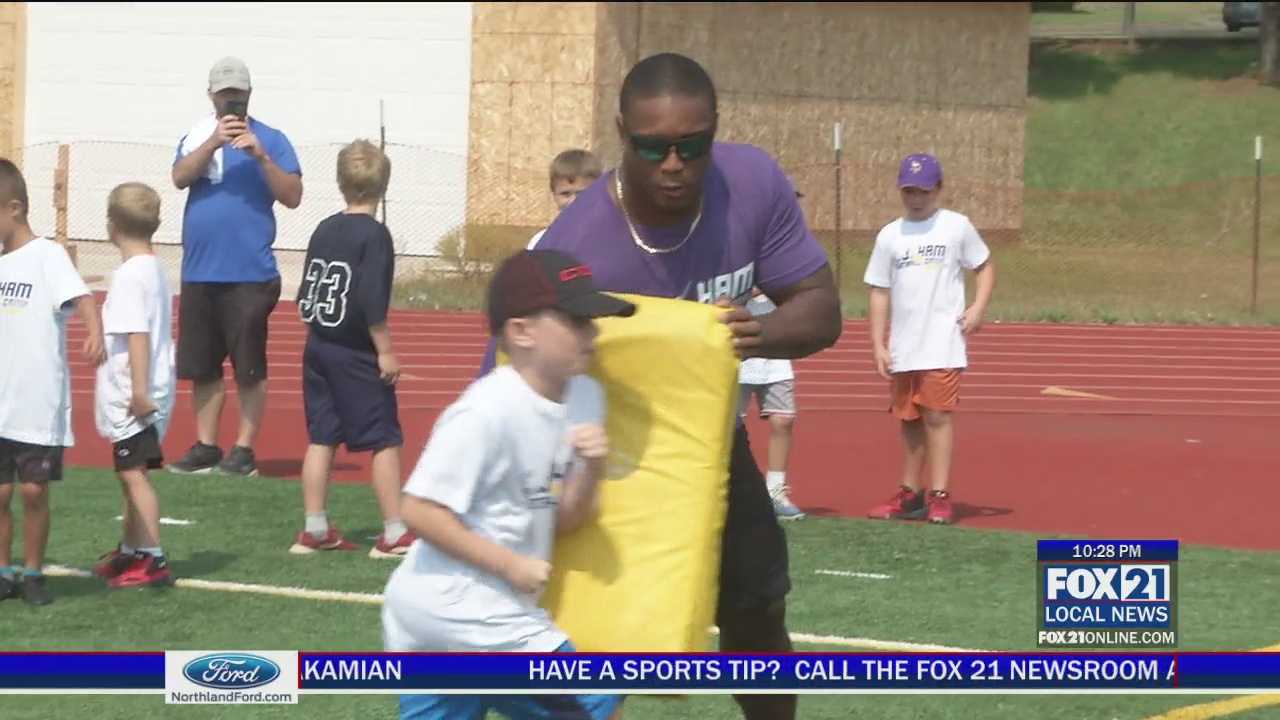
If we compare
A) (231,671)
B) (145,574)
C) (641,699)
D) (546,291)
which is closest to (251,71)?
(145,574)

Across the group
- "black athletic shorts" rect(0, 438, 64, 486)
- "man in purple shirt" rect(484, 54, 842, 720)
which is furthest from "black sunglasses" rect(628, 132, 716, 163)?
"black athletic shorts" rect(0, 438, 64, 486)

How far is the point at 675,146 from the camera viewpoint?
178 inches

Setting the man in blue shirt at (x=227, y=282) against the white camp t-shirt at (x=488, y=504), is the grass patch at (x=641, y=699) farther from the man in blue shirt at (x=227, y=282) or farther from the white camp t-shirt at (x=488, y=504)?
the white camp t-shirt at (x=488, y=504)

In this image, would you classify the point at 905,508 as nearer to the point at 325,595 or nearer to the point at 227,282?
the point at 325,595

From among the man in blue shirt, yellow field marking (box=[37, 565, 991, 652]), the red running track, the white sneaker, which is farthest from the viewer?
the man in blue shirt

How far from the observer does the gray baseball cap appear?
35.7 ft

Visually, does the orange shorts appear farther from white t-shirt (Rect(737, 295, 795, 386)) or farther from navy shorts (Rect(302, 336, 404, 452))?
navy shorts (Rect(302, 336, 404, 452))

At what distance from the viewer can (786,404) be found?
10383mm

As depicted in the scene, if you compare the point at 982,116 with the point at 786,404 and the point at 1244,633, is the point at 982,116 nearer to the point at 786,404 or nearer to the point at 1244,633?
the point at 786,404

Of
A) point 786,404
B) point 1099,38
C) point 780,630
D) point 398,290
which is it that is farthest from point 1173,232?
point 780,630

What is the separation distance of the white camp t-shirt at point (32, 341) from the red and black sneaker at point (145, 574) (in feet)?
2.19

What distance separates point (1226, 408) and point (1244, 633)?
30.7 feet

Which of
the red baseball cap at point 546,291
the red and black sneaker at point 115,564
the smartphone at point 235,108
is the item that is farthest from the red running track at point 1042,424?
the red baseball cap at point 546,291

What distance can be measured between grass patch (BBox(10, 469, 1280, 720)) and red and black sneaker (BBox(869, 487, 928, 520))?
0.81 ft
